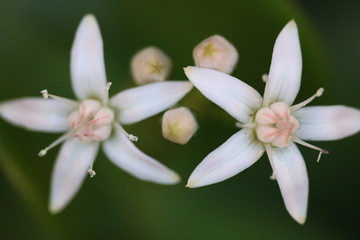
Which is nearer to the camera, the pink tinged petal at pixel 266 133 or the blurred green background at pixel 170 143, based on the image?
the pink tinged petal at pixel 266 133

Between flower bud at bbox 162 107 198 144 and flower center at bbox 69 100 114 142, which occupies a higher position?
flower bud at bbox 162 107 198 144

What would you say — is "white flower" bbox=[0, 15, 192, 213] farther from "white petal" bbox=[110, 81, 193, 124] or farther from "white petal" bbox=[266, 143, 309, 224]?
"white petal" bbox=[266, 143, 309, 224]

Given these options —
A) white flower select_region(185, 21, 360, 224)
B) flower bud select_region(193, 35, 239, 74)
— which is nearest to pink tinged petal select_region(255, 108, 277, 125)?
white flower select_region(185, 21, 360, 224)

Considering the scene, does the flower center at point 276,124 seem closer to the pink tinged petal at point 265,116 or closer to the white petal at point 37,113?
the pink tinged petal at point 265,116

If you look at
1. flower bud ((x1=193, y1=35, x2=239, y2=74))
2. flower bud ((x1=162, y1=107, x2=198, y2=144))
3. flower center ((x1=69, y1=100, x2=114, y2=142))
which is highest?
flower bud ((x1=193, y1=35, x2=239, y2=74))

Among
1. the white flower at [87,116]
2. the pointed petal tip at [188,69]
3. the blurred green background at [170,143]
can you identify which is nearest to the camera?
the pointed petal tip at [188,69]

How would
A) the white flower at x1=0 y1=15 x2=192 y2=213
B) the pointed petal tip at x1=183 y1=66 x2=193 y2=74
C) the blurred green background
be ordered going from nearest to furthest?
1. the pointed petal tip at x1=183 y1=66 x2=193 y2=74
2. the white flower at x1=0 y1=15 x2=192 y2=213
3. the blurred green background

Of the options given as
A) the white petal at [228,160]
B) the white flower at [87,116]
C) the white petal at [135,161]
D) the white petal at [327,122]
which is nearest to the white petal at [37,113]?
the white flower at [87,116]

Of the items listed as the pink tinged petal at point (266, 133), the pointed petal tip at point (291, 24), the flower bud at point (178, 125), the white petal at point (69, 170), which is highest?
the pointed petal tip at point (291, 24)
